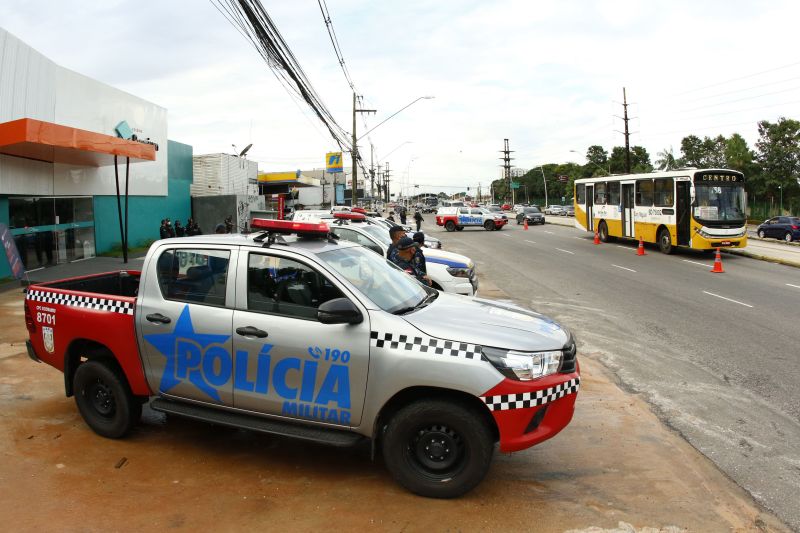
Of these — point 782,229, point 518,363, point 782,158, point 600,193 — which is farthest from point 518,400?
point 782,158

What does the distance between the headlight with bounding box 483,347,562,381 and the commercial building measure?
1214 cm

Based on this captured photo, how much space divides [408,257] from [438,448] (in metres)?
4.05

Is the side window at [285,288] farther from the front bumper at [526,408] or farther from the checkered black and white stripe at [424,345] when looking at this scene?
the front bumper at [526,408]

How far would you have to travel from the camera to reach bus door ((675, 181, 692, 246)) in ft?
68.4

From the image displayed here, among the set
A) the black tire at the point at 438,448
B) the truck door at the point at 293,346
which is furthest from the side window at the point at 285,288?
the black tire at the point at 438,448

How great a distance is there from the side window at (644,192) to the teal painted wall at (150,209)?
2010 centimetres

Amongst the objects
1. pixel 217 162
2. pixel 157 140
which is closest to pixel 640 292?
pixel 157 140

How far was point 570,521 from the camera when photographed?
12.4 feet

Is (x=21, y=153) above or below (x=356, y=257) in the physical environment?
above

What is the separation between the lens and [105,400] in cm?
515

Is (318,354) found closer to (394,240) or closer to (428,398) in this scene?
(428,398)

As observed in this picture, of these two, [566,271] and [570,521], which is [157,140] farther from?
[570,521]

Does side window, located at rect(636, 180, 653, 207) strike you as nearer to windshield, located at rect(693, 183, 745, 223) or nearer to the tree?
windshield, located at rect(693, 183, 745, 223)

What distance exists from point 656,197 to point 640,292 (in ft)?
34.5
